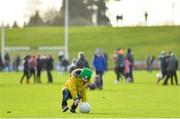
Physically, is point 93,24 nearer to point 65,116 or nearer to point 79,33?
point 79,33

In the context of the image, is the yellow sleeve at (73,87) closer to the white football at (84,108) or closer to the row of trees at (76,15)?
the white football at (84,108)

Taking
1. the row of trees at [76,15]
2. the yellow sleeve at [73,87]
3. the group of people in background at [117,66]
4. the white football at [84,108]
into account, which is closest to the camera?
the white football at [84,108]

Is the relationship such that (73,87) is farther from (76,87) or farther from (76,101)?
(76,101)

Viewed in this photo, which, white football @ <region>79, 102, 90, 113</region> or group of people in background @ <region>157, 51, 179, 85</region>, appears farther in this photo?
group of people in background @ <region>157, 51, 179, 85</region>

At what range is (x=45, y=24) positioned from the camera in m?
91.7

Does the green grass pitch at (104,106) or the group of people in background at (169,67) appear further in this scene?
the group of people in background at (169,67)

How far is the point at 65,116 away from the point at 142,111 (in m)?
2.84

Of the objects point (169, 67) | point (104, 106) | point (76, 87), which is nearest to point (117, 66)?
point (169, 67)

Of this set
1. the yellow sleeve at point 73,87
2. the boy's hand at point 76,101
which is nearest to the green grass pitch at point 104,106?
the boy's hand at point 76,101

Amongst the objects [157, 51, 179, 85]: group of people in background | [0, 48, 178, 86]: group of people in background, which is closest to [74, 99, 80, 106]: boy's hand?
[0, 48, 178, 86]: group of people in background

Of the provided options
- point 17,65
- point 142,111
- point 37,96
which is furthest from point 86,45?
point 142,111

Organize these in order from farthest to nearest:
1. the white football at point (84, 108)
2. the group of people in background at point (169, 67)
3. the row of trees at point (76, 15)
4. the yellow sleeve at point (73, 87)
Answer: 1. the row of trees at point (76, 15)
2. the group of people in background at point (169, 67)
3. the yellow sleeve at point (73, 87)
4. the white football at point (84, 108)

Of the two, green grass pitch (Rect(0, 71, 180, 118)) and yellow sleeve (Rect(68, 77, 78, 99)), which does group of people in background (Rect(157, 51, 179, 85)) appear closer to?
green grass pitch (Rect(0, 71, 180, 118))

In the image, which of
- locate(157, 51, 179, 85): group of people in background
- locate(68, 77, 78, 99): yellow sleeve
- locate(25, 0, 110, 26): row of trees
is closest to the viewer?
locate(68, 77, 78, 99): yellow sleeve
